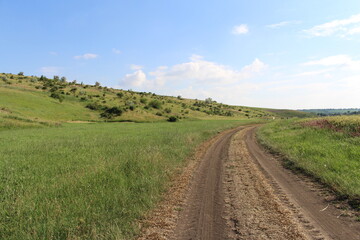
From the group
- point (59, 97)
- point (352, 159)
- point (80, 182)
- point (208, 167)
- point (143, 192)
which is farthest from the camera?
point (59, 97)

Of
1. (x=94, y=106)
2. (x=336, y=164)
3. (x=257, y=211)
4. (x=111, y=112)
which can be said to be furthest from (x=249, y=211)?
(x=94, y=106)

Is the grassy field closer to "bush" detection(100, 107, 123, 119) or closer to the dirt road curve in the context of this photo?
the dirt road curve

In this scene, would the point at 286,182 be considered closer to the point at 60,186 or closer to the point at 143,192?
the point at 143,192

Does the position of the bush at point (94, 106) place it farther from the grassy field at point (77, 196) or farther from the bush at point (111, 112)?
the grassy field at point (77, 196)

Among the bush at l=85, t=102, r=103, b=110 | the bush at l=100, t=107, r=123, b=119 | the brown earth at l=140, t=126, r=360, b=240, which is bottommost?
the brown earth at l=140, t=126, r=360, b=240

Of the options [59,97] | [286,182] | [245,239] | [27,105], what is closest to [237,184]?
[286,182]

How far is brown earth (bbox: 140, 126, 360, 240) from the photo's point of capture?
505cm

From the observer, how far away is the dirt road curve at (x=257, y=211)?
16.5 ft

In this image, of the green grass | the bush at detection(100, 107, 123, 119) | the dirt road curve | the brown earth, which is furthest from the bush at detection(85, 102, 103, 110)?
the dirt road curve

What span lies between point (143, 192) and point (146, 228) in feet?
7.16

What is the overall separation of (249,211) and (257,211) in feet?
0.73

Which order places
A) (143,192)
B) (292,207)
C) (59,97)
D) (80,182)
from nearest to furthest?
1. (292,207)
2. (143,192)
3. (80,182)
4. (59,97)

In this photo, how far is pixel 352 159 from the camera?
11055 mm

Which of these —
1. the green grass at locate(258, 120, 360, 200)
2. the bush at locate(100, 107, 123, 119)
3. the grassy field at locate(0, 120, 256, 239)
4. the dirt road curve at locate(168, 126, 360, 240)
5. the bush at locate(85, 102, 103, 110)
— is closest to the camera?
the dirt road curve at locate(168, 126, 360, 240)
